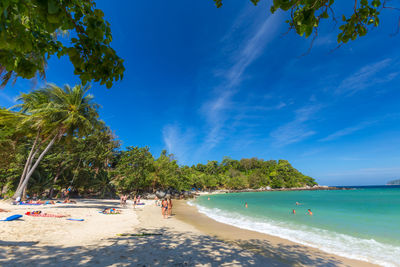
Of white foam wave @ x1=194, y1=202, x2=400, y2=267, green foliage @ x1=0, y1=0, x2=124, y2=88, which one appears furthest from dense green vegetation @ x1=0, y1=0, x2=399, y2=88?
white foam wave @ x1=194, y1=202, x2=400, y2=267

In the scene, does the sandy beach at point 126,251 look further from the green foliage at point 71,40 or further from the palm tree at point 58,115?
the palm tree at point 58,115

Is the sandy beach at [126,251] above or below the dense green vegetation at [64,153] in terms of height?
below

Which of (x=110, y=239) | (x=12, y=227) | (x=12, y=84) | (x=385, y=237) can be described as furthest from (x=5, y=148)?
(x=385, y=237)

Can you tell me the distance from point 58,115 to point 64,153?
948 cm

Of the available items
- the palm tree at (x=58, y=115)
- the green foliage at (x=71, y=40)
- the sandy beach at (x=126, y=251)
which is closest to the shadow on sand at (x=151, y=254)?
the sandy beach at (x=126, y=251)

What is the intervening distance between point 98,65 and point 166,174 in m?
35.3

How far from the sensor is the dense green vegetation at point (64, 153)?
53.8 feet

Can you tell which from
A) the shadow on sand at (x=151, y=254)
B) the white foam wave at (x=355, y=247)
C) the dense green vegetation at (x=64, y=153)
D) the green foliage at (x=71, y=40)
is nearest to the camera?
the green foliage at (x=71, y=40)

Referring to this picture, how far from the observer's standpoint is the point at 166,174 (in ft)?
118

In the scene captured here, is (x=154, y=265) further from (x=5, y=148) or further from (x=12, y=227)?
(x=5, y=148)

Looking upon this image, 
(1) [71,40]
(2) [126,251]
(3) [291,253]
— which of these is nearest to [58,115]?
(2) [126,251]

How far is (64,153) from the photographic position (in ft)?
76.2

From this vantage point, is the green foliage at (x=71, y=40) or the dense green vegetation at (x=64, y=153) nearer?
the green foliage at (x=71, y=40)

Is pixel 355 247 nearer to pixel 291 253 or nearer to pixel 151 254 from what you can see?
pixel 291 253
